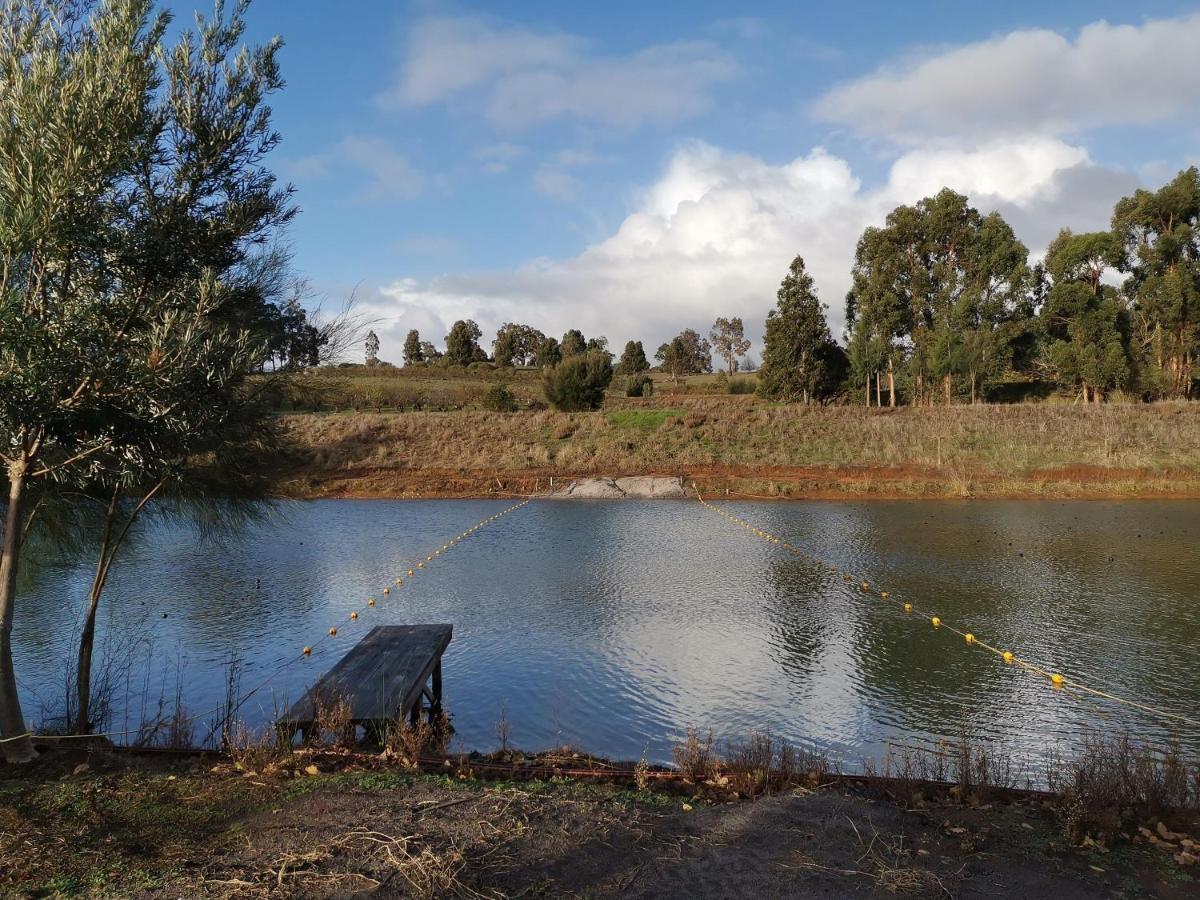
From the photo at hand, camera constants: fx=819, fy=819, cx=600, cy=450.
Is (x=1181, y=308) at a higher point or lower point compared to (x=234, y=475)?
higher

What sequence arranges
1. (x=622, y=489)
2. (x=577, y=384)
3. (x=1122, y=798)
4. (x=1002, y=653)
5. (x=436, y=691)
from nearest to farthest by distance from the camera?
1. (x=1122, y=798)
2. (x=436, y=691)
3. (x=1002, y=653)
4. (x=622, y=489)
5. (x=577, y=384)

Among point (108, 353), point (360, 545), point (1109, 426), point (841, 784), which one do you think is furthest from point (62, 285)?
point (1109, 426)

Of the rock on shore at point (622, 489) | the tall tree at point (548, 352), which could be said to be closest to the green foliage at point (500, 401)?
the rock on shore at point (622, 489)

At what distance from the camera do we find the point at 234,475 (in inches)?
357

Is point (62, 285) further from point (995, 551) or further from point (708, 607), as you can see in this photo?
point (995, 551)

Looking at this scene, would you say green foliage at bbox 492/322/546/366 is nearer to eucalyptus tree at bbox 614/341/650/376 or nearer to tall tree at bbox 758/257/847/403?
eucalyptus tree at bbox 614/341/650/376

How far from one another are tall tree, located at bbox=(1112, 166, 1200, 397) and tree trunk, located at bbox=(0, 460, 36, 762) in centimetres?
5204

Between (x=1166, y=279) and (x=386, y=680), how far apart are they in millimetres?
52151

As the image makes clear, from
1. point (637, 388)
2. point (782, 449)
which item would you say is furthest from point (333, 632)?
point (637, 388)

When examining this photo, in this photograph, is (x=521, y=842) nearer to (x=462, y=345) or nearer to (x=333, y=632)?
(x=333, y=632)

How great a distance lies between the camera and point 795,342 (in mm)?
47938

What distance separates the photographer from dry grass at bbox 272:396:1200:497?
30.4 m

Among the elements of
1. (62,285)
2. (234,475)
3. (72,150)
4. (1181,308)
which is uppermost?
(1181,308)

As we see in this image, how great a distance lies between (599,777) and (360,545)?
15.6m
